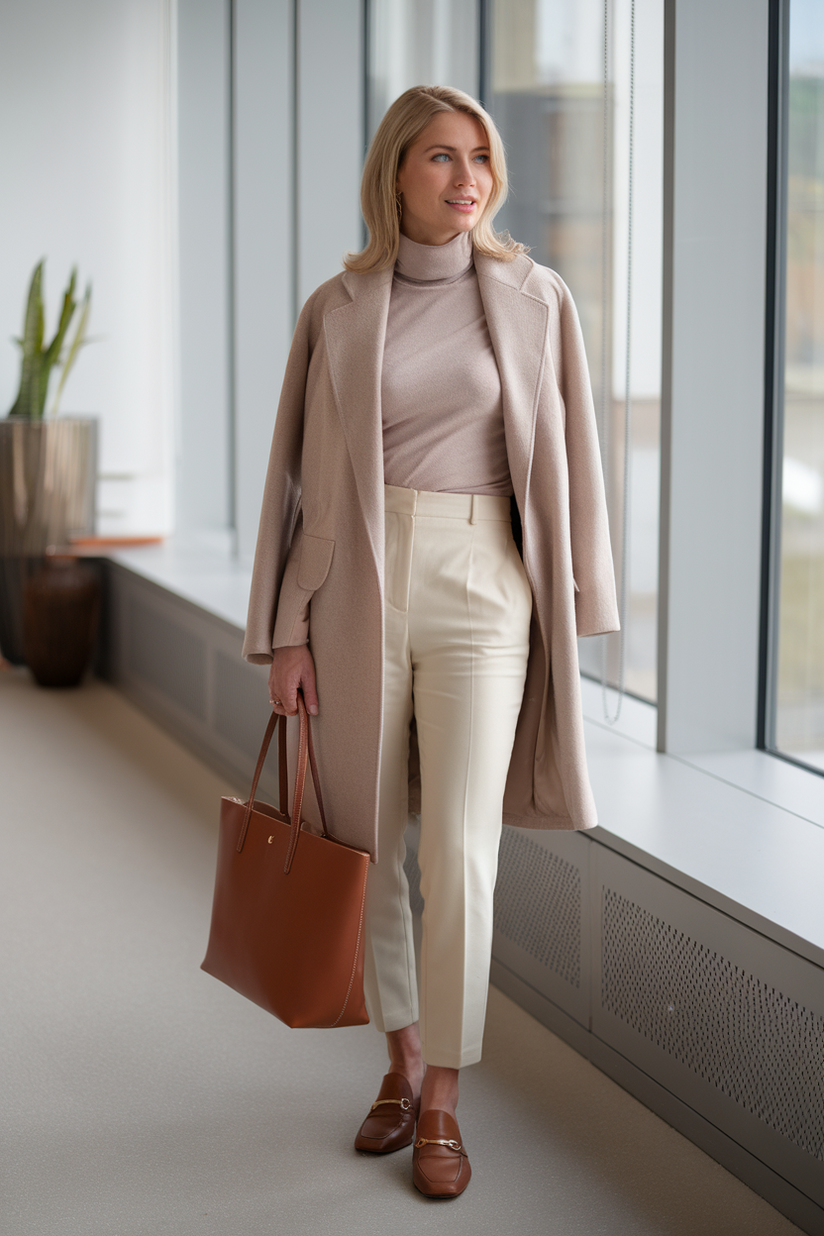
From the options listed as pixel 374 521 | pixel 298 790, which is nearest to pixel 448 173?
pixel 374 521

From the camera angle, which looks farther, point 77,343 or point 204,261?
point 204,261

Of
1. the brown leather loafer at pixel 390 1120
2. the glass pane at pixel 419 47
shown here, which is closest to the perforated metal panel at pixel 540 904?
the brown leather loafer at pixel 390 1120

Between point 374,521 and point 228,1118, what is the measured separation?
3.44 ft

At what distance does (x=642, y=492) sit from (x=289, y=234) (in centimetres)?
243

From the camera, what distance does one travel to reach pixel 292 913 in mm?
1891

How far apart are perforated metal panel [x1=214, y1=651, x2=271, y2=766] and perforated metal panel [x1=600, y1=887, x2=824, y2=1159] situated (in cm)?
174

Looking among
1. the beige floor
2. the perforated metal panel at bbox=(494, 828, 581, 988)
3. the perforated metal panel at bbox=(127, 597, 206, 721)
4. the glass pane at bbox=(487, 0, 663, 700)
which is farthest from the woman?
the perforated metal panel at bbox=(127, 597, 206, 721)

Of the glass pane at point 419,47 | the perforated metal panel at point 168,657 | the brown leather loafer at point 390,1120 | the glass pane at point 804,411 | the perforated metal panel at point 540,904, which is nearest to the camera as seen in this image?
the brown leather loafer at point 390,1120

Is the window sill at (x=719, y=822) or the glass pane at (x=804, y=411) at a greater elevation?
the glass pane at (x=804, y=411)

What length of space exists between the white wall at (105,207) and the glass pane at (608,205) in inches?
108

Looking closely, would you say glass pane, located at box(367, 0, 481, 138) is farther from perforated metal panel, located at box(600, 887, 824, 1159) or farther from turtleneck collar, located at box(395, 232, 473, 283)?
Result: perforated metal panel, located at box(600, 887, 824, 1159)

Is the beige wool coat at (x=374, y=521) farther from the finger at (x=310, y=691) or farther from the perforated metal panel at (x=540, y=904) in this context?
the perforated metal panel at (x=540, y=904)

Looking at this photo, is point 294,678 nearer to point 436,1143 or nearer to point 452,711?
point 452,711

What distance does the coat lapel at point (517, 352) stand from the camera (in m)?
1.82
